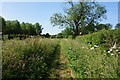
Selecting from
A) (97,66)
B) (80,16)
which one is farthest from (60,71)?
(80,16)

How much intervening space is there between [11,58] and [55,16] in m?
17.7

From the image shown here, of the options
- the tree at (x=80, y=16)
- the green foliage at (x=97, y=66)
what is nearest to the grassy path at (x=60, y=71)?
the green foliage at (x=97, y=66)

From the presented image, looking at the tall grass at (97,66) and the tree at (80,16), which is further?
the tree at (80,16)

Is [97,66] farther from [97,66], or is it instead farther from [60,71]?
[60,71]

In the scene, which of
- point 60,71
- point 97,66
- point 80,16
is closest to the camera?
point 97,66

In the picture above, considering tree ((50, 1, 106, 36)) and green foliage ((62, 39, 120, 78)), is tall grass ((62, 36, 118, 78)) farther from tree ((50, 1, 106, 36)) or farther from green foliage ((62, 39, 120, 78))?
tree ((50, 1, 106, 36))

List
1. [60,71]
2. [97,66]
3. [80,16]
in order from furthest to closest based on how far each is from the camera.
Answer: [80,16] → [60,71] → [97,66]

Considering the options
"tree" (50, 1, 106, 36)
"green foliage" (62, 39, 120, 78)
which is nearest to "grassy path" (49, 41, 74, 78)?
"green foliage" (62, 39, 120, 78)

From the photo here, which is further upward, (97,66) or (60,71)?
(97,66)

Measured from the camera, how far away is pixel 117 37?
3.89 m

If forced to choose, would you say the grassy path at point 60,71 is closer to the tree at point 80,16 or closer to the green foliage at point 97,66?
the green foliage at point 97,66

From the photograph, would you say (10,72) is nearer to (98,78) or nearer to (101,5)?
(98,78)

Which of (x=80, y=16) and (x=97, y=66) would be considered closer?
(x=97, y=66)

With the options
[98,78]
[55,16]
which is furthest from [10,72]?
[55,16]
